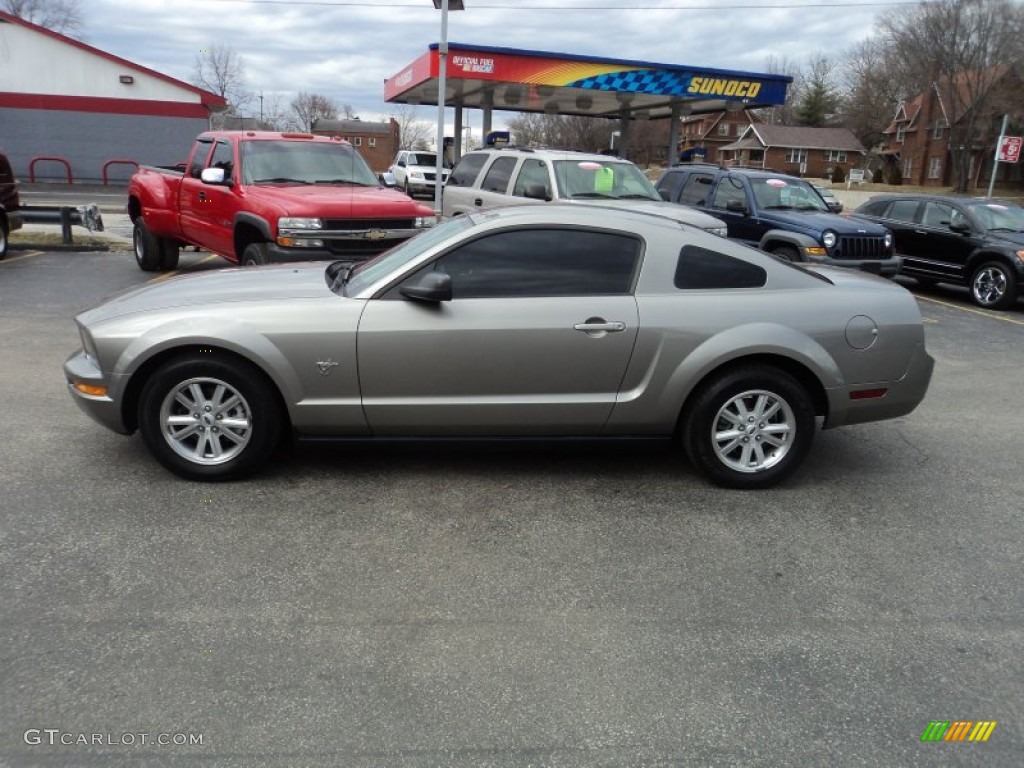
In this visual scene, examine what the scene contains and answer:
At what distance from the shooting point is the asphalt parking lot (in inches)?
104

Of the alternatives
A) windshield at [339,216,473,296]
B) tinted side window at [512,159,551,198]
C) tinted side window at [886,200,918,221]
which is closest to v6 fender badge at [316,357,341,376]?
windshield at [339,216,473,296]

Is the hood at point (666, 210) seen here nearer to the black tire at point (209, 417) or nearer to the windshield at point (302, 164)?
the windshield at point (302, 164)

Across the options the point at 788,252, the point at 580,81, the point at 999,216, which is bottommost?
the point at 788,252

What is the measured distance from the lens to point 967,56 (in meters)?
51.7

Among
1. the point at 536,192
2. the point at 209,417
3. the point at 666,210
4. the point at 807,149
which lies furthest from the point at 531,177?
the point at 807,149

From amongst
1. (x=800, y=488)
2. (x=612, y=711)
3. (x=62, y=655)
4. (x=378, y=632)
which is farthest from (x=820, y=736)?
(x=62, y=655)

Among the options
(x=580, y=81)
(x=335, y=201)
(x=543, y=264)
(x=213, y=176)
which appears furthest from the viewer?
(x=580, y=81)

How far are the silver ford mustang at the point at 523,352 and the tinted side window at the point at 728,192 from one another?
322 inches

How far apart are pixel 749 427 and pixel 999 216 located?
10.8m

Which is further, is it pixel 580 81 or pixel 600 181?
pixel 580 81

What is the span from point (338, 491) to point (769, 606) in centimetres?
232

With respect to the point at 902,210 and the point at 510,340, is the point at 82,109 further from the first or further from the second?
the point at 510,340

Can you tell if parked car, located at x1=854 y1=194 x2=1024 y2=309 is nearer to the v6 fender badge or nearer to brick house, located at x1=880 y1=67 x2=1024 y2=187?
the v6 fender badge

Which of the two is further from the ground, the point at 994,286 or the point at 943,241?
the point at 943,241
